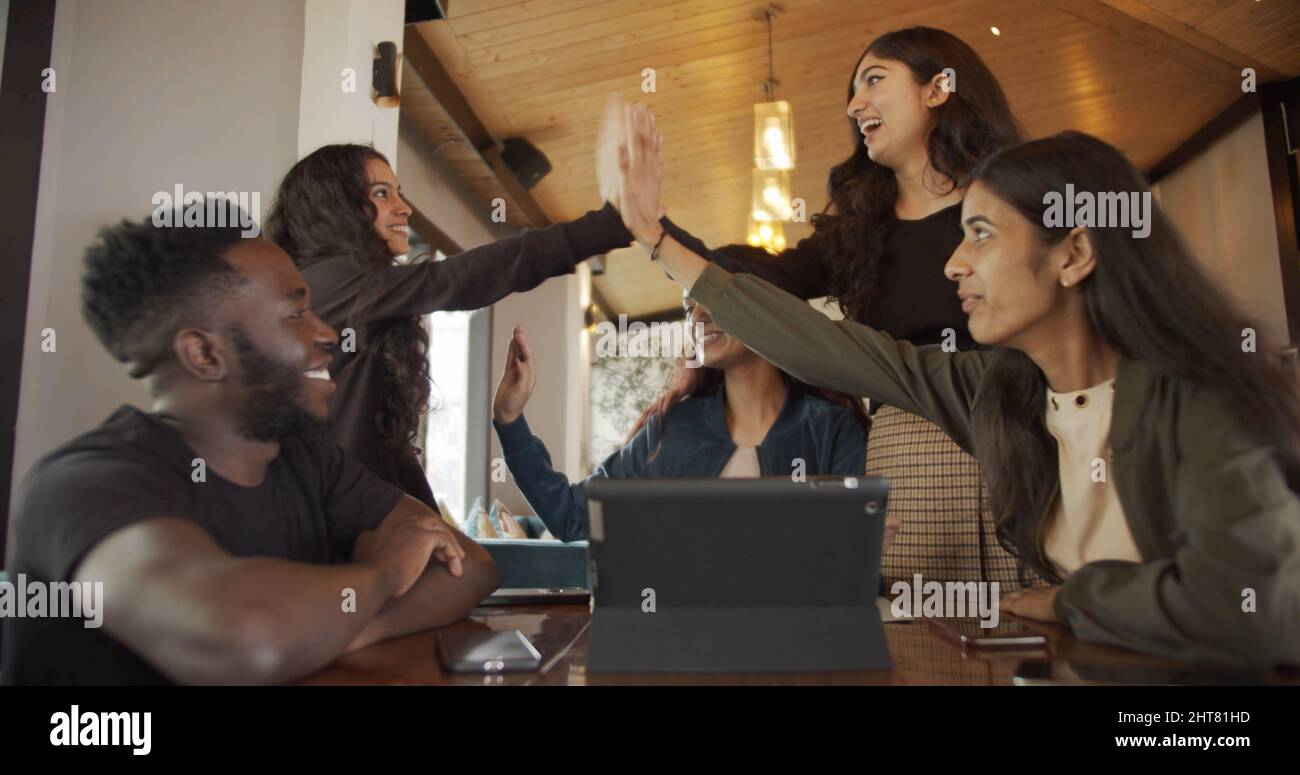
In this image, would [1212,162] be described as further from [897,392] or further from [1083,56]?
[897,392]

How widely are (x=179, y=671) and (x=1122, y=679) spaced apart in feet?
2.92

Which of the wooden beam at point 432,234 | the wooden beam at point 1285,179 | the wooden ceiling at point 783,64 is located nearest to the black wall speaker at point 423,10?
the wooden ceiling at point 783,64

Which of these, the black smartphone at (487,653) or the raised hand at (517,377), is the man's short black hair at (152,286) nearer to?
the black smartphone at (487,653)

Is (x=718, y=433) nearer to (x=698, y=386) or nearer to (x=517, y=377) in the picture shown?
(x=698, y=386)

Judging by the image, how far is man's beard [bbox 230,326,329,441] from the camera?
116 cm

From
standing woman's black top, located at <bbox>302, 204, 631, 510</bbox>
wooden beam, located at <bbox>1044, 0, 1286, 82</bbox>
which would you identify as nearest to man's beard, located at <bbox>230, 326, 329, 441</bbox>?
standing woman's black top, located at <bbox>302, 204, 631, 510</bbox>

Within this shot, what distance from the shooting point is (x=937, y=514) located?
1.61 m

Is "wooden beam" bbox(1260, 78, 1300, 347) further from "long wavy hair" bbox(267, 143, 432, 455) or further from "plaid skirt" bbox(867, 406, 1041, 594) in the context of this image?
"long wavy hair" bbox(267, 143, 432, 455)

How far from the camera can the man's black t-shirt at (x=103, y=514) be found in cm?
88

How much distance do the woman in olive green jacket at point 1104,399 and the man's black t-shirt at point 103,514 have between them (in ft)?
2.77

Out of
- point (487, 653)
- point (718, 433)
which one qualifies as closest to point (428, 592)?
point (487, 653)

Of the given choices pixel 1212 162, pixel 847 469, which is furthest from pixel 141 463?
pixel 1212 162

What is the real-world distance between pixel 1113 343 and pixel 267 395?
3.80 feet
